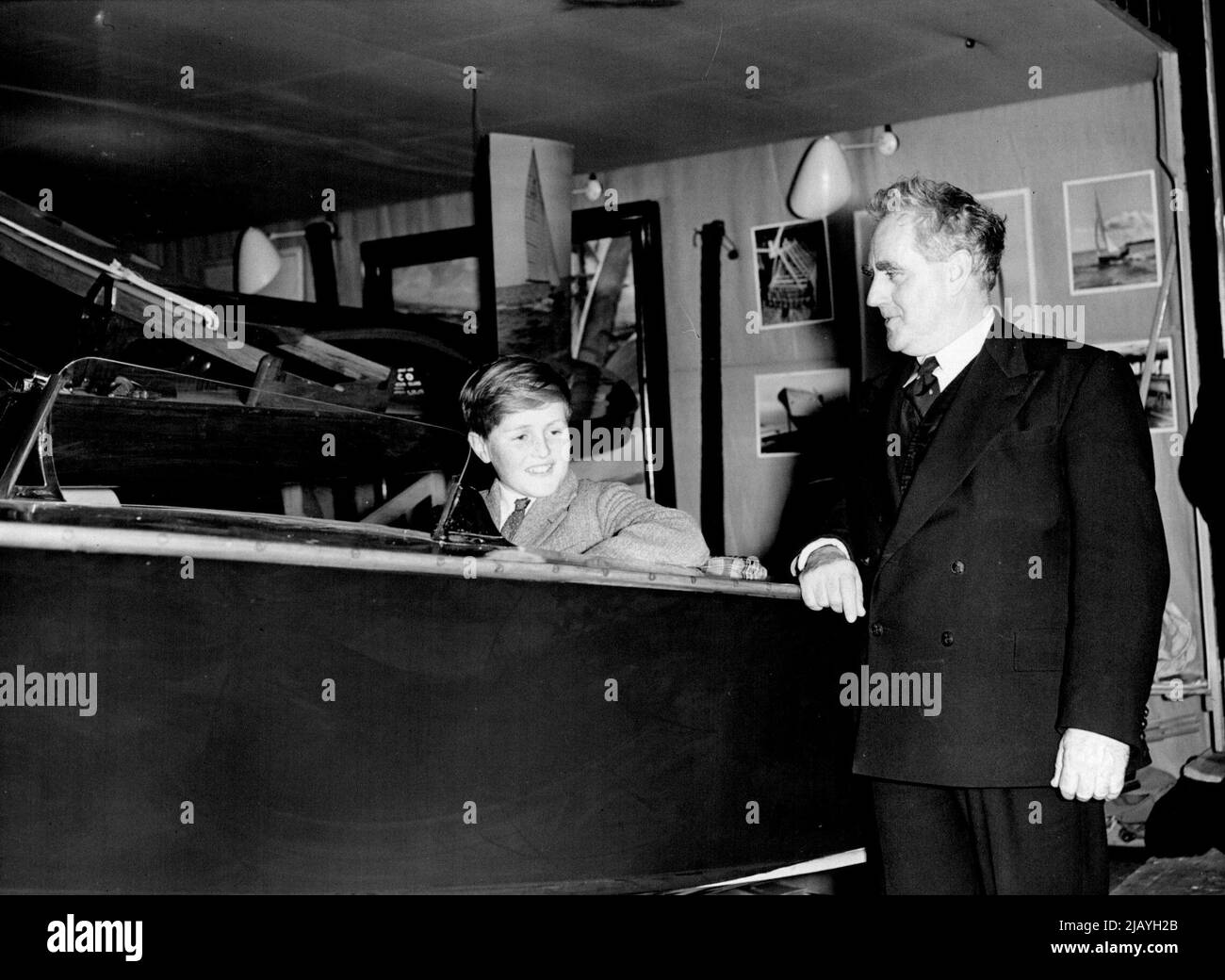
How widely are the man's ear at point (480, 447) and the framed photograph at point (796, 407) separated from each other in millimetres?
3109

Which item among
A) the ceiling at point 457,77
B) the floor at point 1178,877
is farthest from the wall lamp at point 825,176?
the floor at point 1178,877

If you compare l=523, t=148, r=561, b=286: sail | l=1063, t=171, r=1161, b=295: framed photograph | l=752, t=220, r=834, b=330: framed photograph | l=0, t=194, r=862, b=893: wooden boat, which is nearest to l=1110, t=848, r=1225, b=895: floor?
l=0, t=194, r=862, b=893: wooden boat

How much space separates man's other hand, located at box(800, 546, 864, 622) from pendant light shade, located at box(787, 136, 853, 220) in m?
3.26

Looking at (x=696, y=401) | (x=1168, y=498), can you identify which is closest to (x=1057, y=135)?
(x=1168, y=498)

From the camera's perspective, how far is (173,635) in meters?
1.49

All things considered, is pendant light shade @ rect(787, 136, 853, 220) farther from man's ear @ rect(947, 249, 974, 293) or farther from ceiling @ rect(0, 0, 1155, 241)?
man's ear @ rect(947, 249, 974, 293)

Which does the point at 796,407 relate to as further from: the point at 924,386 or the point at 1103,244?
the point at 924,386

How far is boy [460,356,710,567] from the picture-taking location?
229 cm

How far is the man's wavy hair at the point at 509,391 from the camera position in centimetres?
229

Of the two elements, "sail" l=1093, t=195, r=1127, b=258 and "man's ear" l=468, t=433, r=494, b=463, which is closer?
"man's ear" l=468, t=433, r=494, b=463

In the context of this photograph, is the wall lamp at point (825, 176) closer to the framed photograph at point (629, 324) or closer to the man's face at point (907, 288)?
the framed photograph at point (629, 324)

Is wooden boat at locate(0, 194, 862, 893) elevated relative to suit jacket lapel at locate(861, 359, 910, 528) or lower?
lower

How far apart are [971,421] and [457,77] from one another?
9.78 feet

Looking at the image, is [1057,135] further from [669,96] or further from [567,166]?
[567,166]
